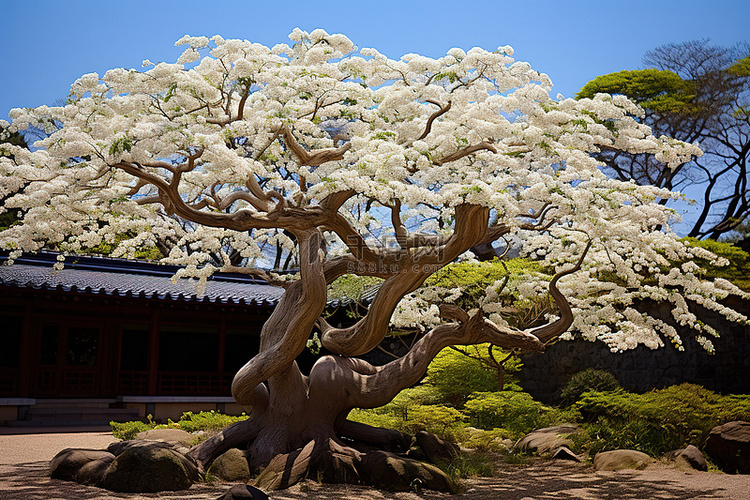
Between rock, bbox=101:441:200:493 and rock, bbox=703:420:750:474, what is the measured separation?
6.71 metres

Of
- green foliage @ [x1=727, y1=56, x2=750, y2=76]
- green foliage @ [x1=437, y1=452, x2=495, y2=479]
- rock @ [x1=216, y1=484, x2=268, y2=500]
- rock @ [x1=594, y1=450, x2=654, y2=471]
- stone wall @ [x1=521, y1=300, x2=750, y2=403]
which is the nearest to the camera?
rock @ [x1=216, y1=484, x2=268, y2=500]

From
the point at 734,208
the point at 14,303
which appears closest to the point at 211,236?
the point at 14,303

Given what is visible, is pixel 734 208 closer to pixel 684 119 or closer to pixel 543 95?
pixel 684 119

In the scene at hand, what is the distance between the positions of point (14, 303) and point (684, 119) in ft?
65.7

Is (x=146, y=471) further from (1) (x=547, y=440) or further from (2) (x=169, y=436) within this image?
(1) (x=547, y=440)

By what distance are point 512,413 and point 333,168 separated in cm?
570

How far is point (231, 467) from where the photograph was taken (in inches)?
293

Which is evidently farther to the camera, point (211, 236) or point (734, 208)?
point (734, 208)

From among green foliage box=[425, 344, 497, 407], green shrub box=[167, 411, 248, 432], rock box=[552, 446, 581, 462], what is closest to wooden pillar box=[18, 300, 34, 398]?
green shrub box=[167, 411, 248, 432]

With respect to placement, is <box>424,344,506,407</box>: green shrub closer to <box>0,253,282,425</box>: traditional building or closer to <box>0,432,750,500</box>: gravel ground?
<box>0,432,750,500</box>: gravel ground

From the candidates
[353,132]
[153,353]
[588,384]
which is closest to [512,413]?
[588,384]

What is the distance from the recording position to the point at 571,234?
851cm

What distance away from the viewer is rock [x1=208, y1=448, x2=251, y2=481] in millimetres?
7410

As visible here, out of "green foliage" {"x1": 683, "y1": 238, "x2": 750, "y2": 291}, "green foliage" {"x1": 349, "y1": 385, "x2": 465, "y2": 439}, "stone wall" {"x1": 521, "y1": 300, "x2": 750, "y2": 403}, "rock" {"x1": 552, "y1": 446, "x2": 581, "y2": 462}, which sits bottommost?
"rock" {"x1": 552, "y1": 446, "x2": 581, "y2": 462}
